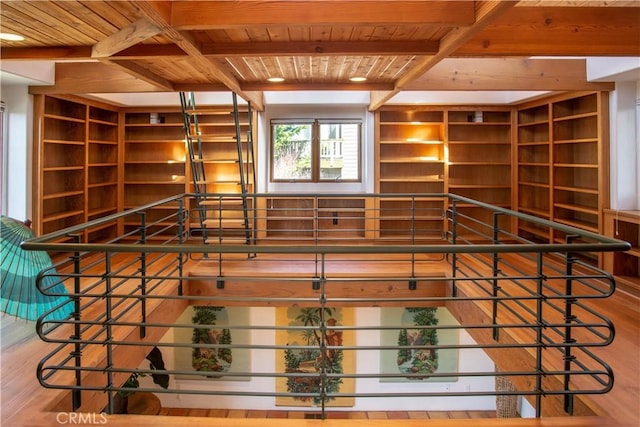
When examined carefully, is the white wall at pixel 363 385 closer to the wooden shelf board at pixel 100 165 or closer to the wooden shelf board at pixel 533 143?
the wooden shelf board at pixel 100 165

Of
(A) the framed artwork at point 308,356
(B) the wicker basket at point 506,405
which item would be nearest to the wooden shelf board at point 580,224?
(B) the wicker basket at point 506,405

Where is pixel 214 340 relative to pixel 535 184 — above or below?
below

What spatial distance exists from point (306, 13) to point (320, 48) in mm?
575

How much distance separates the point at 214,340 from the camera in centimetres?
584

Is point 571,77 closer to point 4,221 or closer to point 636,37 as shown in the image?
point 636,37

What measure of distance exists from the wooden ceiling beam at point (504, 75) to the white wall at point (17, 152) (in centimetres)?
402

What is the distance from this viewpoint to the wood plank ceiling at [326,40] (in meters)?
2.17

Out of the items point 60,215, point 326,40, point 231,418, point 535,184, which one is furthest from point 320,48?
point 535,184

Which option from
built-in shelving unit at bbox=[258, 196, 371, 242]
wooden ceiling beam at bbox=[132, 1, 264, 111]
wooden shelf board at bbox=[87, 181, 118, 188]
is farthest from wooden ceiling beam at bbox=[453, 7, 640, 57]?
wooden shelf board at bbox=[87, 181, 118, 188]

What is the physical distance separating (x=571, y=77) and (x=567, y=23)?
1.86 meters

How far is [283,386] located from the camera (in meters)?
5.77

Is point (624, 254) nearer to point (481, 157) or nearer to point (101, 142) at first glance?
point (481, 157)

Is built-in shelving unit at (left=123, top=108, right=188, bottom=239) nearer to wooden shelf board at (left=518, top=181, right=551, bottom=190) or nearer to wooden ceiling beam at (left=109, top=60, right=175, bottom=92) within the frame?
wooden ceiling beam at (left=109, top=60, right=175, bottom=92)

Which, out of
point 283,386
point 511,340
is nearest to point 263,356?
point 283,386
